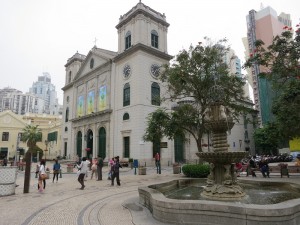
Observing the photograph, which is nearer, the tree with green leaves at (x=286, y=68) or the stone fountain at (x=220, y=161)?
the stone fountain at (x=220, y=161)

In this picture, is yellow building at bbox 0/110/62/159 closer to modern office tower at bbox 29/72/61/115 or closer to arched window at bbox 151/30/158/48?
arched window at bbox 151/30/158/48

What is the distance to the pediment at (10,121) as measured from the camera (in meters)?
55.0

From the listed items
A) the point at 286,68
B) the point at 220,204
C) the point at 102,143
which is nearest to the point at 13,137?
the point at 102,143

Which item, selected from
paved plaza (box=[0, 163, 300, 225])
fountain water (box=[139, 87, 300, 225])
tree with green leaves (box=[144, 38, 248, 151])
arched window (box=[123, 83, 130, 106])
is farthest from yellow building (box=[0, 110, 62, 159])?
fountain water (box=[139, 87, 300, 225])

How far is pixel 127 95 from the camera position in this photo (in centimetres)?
3200

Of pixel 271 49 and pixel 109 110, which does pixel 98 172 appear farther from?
pixel 109 110

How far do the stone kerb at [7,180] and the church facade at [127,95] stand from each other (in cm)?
1765

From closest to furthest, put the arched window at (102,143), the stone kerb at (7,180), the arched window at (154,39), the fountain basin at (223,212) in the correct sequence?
the fountain basin at (223,212) → the stone kerb at (7,180) → the arched window at (154,39) → the arched window at (102,143)

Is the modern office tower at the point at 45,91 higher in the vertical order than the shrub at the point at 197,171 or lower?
higher

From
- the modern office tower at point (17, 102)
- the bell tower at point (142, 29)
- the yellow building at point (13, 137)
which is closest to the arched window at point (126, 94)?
the bell tower at point (142, 29)

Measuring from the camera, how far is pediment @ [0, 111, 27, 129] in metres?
55.0

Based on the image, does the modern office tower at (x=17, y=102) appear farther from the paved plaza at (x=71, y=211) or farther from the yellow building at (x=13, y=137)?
the paved plaza at (x=71, y=211)

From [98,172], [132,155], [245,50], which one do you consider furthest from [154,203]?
[245,50]

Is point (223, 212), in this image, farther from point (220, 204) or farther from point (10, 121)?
point (10, 121)
